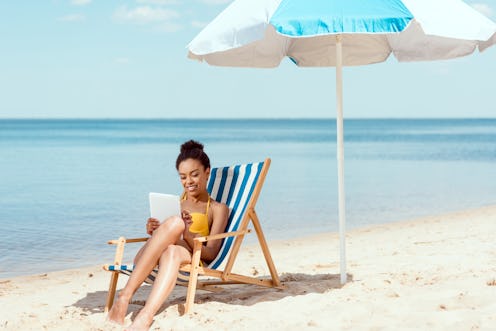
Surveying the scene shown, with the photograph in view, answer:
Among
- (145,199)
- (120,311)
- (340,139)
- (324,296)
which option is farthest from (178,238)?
(145,199)

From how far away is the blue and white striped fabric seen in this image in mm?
4672

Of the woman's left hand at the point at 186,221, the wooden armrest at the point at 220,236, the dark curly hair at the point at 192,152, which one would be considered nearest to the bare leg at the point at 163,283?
the wooden armrest at the point at 220,236

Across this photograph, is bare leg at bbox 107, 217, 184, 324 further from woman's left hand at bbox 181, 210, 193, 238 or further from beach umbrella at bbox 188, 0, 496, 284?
beach umbrella at bbox 188, 0, 496, 284

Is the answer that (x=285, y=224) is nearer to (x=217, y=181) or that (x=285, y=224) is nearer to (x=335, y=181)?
(x=217, y=181)

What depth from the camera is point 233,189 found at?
497 centimetres

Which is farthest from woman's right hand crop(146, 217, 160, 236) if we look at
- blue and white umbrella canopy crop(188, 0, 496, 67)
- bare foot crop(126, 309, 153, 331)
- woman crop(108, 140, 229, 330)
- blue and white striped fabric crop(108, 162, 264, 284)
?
blue and white umbrella canopy crop(188, 0, 496, 67)

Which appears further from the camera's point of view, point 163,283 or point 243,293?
point 243,293

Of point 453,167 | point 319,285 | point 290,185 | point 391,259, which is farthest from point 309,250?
point 453,167

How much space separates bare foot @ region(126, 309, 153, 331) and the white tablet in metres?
0.68

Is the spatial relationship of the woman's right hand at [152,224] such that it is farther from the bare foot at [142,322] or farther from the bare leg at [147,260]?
the bare foot at [142,322]

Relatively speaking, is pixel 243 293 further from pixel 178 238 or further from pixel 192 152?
pixel 192 152

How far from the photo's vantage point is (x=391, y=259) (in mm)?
6156

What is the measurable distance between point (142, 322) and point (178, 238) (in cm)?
56

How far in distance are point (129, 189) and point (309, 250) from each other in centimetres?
854
